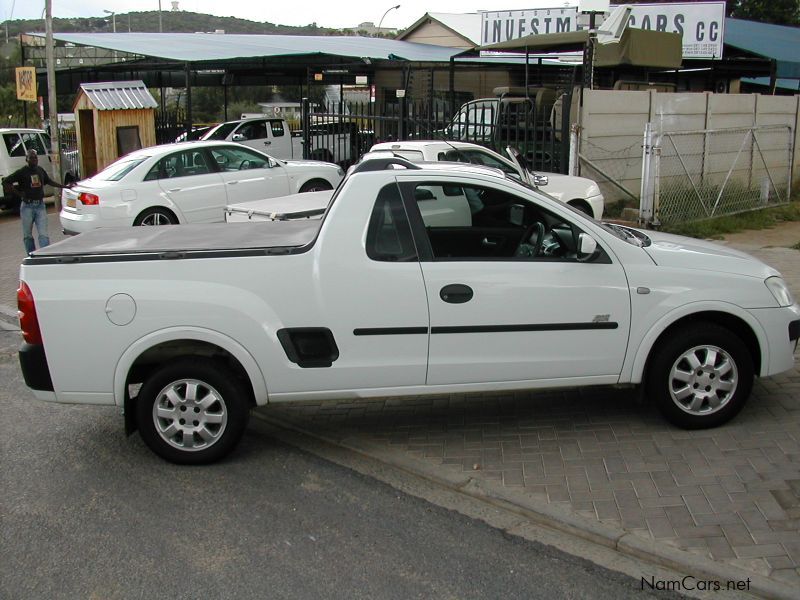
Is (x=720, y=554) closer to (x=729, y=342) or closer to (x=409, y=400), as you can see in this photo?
(x=729, y=342)

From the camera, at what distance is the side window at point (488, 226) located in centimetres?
548

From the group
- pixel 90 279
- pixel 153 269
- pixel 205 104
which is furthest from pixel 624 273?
pixel 205 104

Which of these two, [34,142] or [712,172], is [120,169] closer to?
[712,172]

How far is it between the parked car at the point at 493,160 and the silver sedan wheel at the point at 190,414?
19.5 ft

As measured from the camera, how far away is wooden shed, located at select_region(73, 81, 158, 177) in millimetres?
19312

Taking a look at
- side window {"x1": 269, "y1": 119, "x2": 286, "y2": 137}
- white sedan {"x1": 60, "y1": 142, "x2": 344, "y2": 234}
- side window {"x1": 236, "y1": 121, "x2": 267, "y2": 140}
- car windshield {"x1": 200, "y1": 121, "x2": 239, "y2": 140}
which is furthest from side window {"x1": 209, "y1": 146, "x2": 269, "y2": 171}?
side window {"x1": 269, "y1": 119, "x2": 286, "y2": 137}

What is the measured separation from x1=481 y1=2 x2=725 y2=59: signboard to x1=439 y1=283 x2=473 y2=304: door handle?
18153 millimetres

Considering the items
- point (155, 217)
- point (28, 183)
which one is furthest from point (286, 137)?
point (28, 183)

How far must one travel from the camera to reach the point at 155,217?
43.8 ft

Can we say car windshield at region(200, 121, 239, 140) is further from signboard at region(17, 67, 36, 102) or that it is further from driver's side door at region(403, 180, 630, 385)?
driver's side door at region(403, 180, 630, 385)

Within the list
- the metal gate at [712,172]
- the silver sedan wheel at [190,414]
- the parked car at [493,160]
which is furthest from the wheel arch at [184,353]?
the metal gate at [712,172]

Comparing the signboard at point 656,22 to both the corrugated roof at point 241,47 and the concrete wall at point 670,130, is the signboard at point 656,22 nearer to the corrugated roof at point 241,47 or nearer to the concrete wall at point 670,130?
the corrugated roof at point 241,47

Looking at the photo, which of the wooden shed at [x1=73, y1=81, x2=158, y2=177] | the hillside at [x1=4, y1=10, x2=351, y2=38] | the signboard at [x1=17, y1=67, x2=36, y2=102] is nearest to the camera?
the wooden shed at [x1=73, y1=81, x2=158, y2=177]
